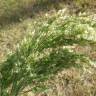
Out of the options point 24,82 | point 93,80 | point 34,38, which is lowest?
point 93,80

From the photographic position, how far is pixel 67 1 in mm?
6703

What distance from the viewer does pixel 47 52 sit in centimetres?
268

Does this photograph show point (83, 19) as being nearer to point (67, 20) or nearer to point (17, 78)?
point (67, 20)

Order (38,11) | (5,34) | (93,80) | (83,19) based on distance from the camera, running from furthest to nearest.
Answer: (38,11) < (5,34) < (93,80) < (83,19)

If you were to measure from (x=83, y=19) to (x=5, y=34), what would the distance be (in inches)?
137

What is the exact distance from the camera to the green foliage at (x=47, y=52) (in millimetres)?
2541

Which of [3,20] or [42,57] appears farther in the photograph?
[3,20]

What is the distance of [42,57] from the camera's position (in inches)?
104

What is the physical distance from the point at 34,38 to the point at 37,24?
13cm

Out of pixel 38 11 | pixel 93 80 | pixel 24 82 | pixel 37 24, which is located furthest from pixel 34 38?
pixel 38 11

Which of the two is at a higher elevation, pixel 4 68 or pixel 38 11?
pixel 4 68

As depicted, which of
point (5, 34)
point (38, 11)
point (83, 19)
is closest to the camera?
point (83, 19)

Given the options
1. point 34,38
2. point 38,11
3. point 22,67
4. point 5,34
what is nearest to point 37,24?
point 34,38

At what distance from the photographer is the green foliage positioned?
8.34 feet
